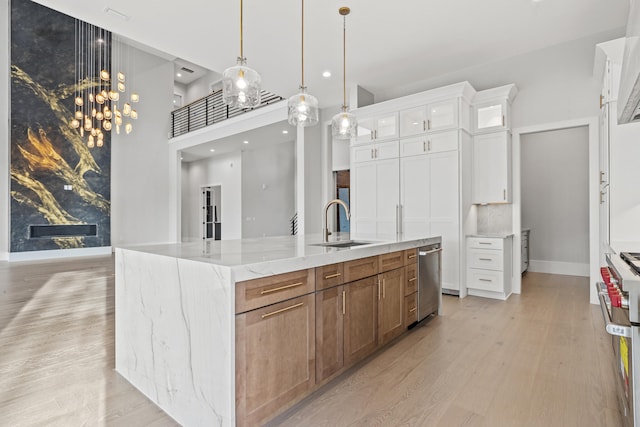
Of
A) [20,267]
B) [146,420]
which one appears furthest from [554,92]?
[20,267]

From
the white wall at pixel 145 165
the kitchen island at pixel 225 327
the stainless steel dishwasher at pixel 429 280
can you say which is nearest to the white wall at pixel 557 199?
the stainless steel dishwasher at pixel 429 280

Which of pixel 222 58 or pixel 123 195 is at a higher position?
pixel 222 58

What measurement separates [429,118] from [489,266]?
220 cm

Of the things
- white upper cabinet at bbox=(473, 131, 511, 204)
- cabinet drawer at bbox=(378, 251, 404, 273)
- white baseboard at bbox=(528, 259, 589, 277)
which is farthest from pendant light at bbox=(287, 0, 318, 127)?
white baseboard at bbox=(528, 259, 589, 277)

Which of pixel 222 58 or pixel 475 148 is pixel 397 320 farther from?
pixel 222 58

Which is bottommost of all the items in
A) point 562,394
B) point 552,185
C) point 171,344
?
point 562,394

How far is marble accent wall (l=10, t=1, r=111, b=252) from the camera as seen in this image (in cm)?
784

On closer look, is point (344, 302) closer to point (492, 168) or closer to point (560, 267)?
point (492, 168)

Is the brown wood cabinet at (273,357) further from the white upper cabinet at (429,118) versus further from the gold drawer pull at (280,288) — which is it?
the white upper cabinet at (429,118)

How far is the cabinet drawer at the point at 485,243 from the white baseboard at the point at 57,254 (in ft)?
29.8

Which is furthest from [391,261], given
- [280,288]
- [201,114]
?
[201,114]

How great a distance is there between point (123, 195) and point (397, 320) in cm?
966

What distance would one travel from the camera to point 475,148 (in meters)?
4.89

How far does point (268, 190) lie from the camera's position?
11344 mm
